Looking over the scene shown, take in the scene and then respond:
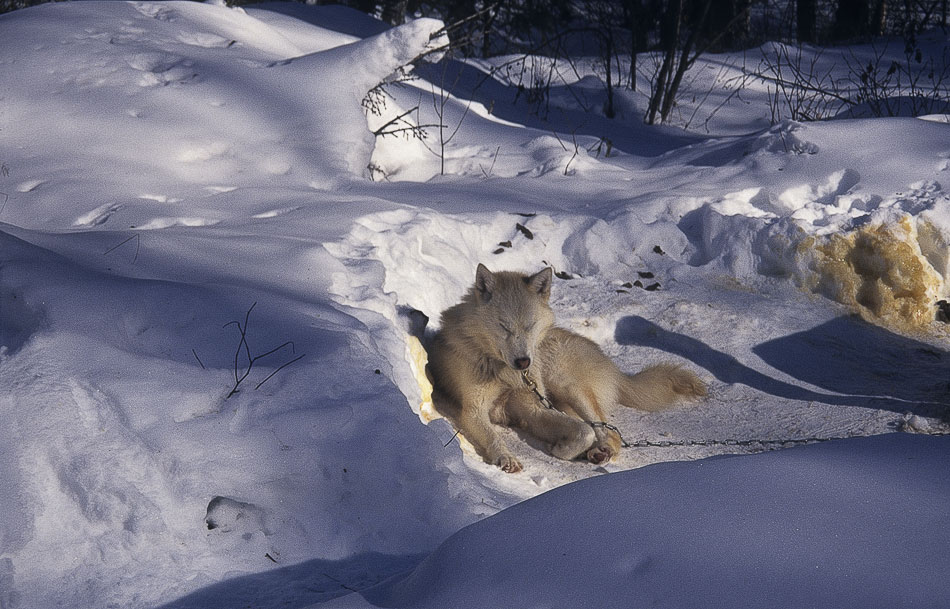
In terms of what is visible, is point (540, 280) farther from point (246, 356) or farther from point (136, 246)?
point (136, 246)

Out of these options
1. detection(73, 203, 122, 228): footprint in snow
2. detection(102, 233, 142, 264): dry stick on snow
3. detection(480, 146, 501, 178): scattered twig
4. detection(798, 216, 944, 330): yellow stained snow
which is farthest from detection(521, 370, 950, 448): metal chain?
detection(480, 146, 501, 178): scattered twig

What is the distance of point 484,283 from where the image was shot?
5.06 metres

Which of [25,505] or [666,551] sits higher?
[666,551]

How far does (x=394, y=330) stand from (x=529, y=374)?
1047mm

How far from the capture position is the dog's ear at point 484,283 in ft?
16.4

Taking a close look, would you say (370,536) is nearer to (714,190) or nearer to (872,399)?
(872,399)

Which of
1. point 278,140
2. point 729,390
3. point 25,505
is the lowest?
point 729,390

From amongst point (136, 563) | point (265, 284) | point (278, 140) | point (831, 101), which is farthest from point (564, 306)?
point (831, 101)

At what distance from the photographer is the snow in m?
2.16

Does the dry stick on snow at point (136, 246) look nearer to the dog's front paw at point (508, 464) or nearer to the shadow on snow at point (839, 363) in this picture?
the dog's front paw at point (508, 464)

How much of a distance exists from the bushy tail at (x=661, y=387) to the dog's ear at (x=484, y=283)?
109cm

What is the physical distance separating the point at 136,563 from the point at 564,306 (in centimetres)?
390

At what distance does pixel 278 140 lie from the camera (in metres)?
7.20

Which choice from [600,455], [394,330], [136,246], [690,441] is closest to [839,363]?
[690,441]
